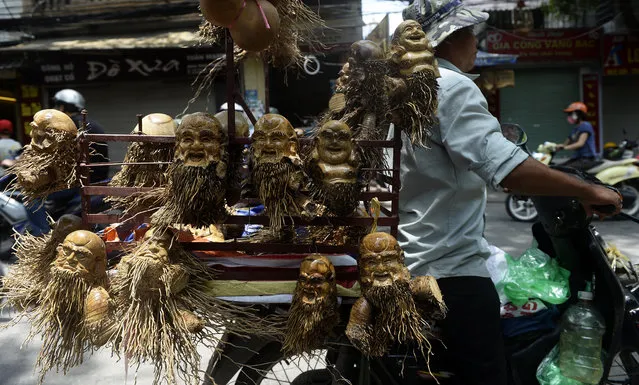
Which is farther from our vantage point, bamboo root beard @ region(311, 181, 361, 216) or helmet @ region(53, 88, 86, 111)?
helmet @ region(53, 88, 86, 111)

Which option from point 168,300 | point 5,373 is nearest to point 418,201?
point 168,300

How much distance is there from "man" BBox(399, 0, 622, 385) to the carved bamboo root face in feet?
0.69

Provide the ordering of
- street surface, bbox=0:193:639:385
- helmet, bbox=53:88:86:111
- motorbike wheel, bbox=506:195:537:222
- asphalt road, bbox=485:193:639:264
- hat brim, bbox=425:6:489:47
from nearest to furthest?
hat brim, bbox=425:6:489:47 < street surface, bbox=0:193:639:385 < helmet, bbox=53:88:86:111 < asphalt road, bbox=485:193:639:264 < motorbike wheel, bbox=506:195:537:222

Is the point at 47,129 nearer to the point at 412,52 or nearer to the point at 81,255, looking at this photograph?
the point at 81,255

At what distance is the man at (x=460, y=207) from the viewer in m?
1.72

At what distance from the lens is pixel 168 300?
5.01ft

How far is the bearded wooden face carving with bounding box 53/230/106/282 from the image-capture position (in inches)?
60.8

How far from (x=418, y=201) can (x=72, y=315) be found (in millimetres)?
1177

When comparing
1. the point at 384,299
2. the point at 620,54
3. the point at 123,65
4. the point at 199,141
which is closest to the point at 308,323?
the point at 384,299

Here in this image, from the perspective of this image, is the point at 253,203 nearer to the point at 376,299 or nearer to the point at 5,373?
the point at 376,299

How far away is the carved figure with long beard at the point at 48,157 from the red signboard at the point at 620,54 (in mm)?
13634

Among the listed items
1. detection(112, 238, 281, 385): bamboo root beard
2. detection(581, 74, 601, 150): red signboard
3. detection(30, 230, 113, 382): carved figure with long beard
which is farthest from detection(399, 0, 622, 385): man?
detection(581, 74, 601, 150): red signboard

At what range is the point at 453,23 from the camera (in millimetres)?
1898

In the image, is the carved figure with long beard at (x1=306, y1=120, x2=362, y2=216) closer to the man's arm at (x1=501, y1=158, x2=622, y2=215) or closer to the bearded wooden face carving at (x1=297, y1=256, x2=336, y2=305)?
the bearded wooden face carving at (x1=297, y1=256, x2=336, y2=305)
